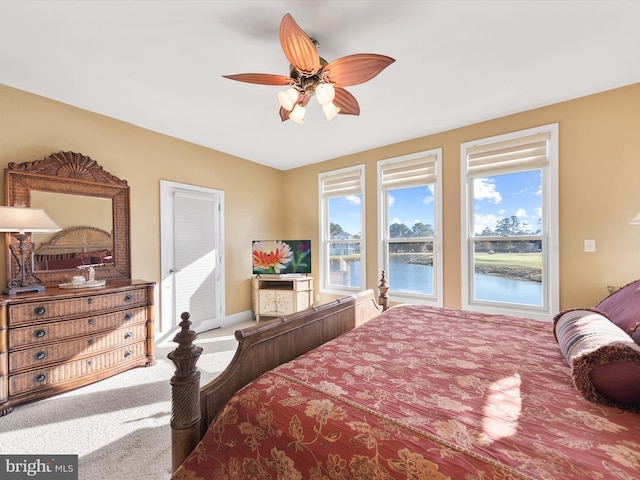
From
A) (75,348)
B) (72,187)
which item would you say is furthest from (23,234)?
(75,348)

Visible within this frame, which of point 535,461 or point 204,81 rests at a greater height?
point 204,81

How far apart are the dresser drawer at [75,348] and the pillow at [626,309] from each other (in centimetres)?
353

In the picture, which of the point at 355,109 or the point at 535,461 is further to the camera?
the point at 355,109

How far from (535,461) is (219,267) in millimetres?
3916

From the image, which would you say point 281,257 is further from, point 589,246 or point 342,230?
point 589,246

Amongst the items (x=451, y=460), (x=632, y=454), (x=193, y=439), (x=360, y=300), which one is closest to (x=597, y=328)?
(x=632, y=454)

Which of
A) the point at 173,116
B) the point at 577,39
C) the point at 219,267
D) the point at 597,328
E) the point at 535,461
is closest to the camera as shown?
the point at 535,461

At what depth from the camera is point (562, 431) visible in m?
0.85

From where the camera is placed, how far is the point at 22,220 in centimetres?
210

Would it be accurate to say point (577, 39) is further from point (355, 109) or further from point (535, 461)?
point (535, 461)

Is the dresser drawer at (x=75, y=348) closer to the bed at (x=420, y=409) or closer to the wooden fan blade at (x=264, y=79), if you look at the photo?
the bed at (x=420, y=409)

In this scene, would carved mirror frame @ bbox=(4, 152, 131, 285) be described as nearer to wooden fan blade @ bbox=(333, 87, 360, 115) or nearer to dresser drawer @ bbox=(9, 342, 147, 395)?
dresser drawer @ bbox=(9, 342, 147, 395)

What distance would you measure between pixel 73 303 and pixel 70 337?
0.28m

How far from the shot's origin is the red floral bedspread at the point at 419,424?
75cm
